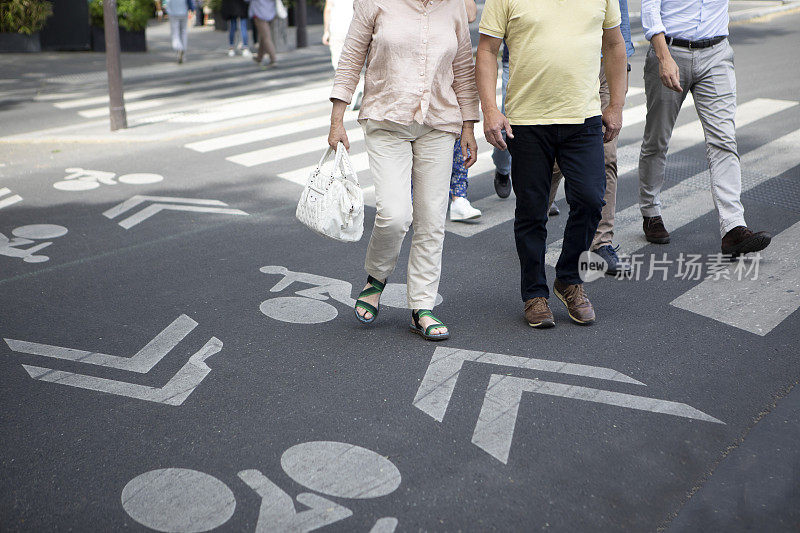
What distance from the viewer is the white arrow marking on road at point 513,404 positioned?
3.16 metres

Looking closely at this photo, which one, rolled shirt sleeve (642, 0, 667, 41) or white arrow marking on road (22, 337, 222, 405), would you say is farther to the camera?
rolled shirt sleeve (642, 0, 667, 41)

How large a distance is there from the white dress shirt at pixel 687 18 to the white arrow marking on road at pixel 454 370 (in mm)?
2271

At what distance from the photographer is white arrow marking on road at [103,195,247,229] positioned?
20.8ft

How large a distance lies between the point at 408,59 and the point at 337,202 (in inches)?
29.0

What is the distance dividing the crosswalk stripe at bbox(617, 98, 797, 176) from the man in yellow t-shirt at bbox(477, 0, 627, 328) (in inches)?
133

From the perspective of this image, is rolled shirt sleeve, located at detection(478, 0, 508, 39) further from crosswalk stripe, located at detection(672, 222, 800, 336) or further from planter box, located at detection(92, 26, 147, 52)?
planter box, located at detection(92, 26, 147, 52)

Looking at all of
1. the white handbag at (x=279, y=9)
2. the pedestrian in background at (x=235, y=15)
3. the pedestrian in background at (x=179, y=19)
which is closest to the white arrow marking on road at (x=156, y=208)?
the white handbag at (x=279, y=9)

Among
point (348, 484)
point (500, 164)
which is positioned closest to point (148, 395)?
point (348, 484)

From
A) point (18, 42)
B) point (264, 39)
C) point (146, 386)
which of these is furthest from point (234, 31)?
point (146, 386)

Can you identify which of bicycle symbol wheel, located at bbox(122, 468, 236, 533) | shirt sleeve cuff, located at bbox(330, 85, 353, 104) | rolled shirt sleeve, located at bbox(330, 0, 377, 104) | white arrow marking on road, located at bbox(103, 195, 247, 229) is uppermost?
rolled shirt sleeve, located at bbox(330, 0, 377, 104)

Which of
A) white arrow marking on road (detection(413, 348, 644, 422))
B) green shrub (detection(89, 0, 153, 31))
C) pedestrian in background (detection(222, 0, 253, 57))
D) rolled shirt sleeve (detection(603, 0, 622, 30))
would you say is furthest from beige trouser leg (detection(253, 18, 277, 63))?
white arrow marking on road (detection(413, 348, 644, 422))

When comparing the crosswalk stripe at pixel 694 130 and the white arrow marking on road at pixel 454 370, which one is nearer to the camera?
the white arrow marking on road at pixel 454 370

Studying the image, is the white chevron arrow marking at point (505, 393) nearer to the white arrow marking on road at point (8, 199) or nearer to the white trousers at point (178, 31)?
the white arrow marking on road at point (8, 199)

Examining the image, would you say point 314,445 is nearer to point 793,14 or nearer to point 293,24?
point 793,14
